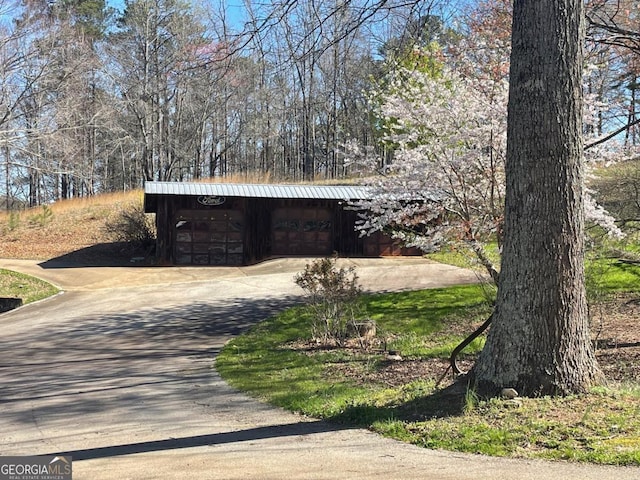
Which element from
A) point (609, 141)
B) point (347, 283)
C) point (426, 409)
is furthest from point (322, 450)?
point (609, 141)

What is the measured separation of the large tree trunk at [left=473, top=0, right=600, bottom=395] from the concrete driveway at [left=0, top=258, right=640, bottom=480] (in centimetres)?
132

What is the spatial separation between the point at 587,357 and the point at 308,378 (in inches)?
161

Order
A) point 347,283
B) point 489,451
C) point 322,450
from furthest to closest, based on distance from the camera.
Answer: point 347,283 < point 322,450 < point 489,451

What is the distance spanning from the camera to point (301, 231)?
26.5m

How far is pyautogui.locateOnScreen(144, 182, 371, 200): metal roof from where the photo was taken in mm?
24734

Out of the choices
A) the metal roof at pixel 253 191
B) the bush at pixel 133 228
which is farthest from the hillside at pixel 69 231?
the metal roof at pixel 253 191

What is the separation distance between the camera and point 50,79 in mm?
27547

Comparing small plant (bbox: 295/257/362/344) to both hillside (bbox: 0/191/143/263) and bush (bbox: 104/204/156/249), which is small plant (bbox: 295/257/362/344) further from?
bush (bbox: 104/204/156/249)

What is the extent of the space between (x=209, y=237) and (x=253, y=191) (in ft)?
9.13

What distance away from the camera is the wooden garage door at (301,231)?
2630 cm

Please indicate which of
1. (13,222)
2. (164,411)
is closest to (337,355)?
(164,411)

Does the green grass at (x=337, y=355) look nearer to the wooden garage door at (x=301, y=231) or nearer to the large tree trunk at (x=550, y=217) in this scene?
the large tree trunk at (x=550, y=217)

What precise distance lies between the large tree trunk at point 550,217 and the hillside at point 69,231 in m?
23.6

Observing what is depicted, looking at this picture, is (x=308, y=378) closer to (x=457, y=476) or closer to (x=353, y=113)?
(x=457, y=476)
